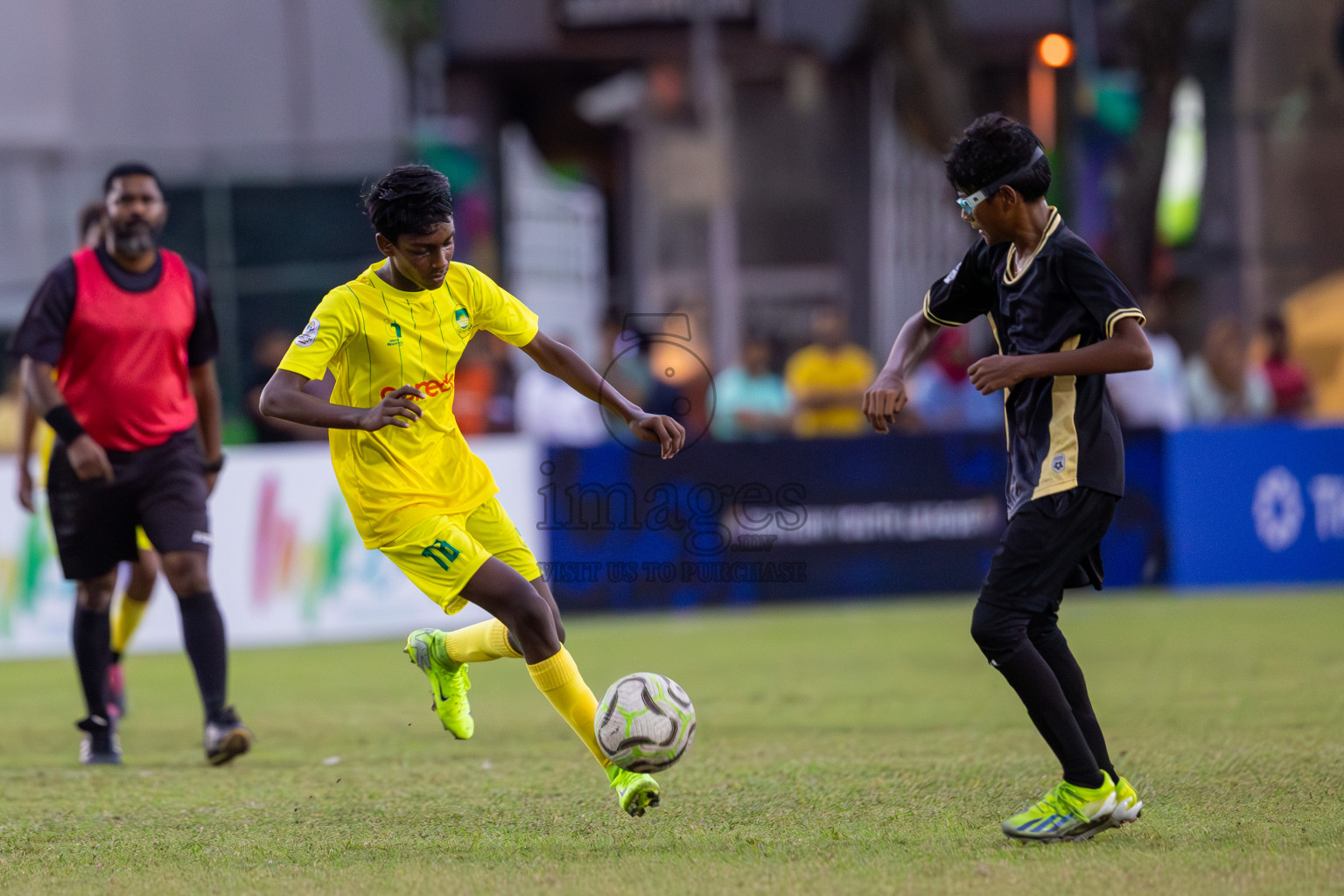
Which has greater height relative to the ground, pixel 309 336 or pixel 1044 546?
pixel 309 336

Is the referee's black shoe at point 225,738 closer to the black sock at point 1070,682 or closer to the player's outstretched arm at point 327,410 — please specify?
the player's outstretched arm at point 327,410

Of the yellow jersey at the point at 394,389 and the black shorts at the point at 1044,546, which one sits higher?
the yellow jersey at the point at 394,389

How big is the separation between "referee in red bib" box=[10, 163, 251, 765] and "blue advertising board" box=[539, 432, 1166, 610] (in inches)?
230

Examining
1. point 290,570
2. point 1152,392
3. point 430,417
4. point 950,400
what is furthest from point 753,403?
point 430,417

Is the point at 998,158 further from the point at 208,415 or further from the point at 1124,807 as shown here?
the point at 208,415

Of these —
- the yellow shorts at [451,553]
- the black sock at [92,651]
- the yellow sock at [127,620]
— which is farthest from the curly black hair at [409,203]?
the yellow sock at [127,620]

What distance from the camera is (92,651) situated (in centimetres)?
741

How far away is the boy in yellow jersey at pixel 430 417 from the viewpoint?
17.5 feet

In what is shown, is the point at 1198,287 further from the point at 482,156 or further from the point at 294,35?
the point at 294,35

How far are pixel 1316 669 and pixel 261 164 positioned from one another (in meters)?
13.3

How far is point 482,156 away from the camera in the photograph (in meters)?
20.9

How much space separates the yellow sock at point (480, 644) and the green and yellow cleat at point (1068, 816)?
1720 mm

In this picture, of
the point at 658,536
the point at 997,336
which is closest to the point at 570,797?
the point at 997,336

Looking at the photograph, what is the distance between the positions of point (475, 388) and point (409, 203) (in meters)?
8.51
